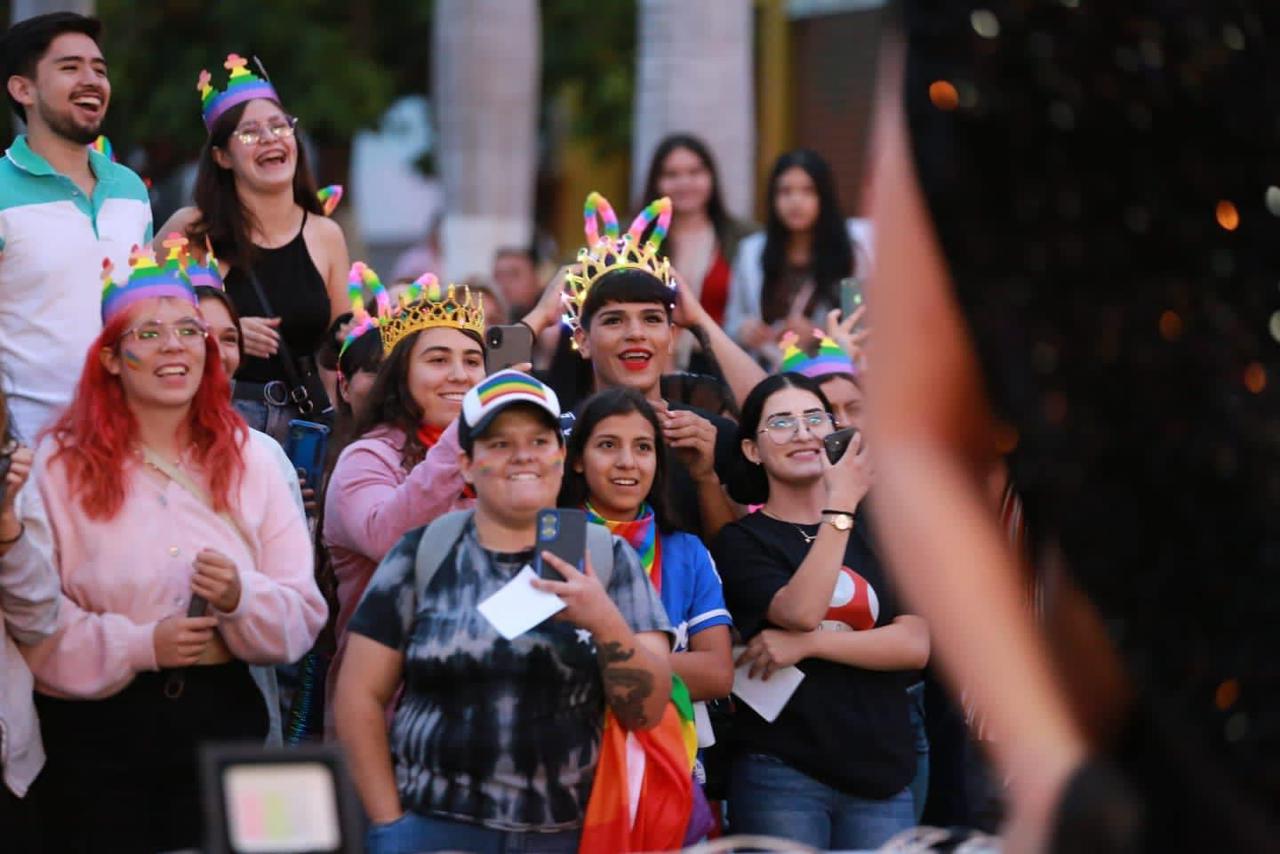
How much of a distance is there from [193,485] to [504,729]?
Result: 1.11 meters

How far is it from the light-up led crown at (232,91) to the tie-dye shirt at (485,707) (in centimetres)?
261

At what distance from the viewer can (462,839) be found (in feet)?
15.4

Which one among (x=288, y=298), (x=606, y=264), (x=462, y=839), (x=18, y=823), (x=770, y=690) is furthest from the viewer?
(x=288, y=298)

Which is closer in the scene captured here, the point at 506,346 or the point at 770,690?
the point at 770,690

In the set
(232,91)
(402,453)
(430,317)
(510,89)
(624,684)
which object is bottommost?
(624,684)

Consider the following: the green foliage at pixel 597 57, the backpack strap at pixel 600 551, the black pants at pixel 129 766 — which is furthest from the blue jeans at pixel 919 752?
the green foliage at pixel 597 57

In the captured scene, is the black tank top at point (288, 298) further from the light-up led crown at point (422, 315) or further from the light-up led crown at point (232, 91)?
the light-up led crown at point (232, 91)

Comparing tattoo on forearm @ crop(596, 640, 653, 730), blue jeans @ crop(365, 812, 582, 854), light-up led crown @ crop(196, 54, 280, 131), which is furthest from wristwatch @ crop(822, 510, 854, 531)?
light-up led crown @ crop(196, 54, 280, 131)

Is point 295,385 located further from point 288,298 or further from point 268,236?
point 268,236

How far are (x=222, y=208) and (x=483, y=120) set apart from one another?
7647 millimetres

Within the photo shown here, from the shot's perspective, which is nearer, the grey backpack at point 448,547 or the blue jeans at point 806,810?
the grey backpack at point 448,547

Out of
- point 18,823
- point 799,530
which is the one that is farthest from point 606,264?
point 18,823

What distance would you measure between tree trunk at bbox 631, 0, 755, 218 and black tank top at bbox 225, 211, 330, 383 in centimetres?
504

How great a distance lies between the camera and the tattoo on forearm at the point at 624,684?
15.6 feet
